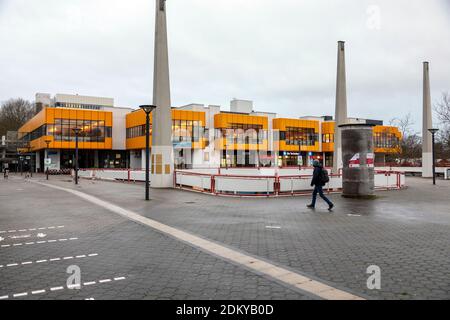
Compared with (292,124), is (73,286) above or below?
below

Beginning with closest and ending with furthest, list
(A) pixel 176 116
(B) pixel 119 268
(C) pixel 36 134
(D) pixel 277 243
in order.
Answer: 1. (B) pixel 119 268
2. (D) pixel 277 243
3. (A) pixel 176 116
4. (C) pixel 36 134

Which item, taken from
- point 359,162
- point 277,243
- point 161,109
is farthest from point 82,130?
point 277,243

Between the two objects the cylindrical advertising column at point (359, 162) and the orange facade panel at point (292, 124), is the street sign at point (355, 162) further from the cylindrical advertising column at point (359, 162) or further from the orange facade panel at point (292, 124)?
the orange facade panel at point (292, 124)

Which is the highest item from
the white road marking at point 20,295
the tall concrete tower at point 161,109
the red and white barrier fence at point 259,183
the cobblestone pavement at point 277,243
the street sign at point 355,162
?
the tall concrete tower at point 161,109

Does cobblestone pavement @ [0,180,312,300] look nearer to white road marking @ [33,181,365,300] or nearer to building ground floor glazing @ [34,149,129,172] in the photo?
white road marking @ [33,181,365,300]

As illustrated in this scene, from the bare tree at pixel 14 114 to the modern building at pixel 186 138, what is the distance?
32.5 feet

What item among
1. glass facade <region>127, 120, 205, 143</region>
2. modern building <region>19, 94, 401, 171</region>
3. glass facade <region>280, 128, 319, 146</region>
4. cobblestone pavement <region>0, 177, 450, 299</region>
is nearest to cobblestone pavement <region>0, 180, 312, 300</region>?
cobblestone pavement <region>0, 177, 450, 299</region>

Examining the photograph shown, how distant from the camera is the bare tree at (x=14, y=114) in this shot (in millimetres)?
84062

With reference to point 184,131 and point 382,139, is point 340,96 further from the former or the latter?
point 382,139

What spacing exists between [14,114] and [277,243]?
312ft

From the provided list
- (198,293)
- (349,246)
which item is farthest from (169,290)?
(349,246)

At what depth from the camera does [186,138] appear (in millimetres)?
58406

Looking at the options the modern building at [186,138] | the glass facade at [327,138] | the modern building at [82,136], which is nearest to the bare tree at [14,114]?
the modern building at [186,138]
